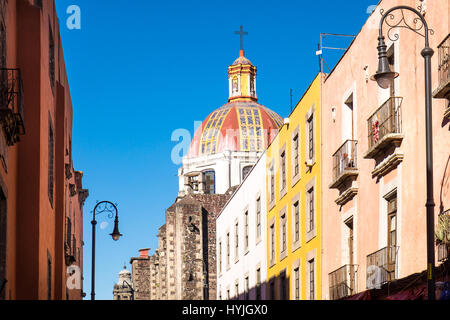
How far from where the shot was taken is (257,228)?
4375 centimetres

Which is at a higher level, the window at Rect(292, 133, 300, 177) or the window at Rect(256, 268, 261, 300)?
the window at Rect(292, 133, 300, 177)

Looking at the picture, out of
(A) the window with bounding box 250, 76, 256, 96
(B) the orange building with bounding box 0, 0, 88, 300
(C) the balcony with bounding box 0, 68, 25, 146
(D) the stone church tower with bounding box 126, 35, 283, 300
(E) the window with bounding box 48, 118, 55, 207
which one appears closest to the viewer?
(C) the balcony with bounding box 0, 68, 25, 146

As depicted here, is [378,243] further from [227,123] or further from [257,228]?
[227,123]

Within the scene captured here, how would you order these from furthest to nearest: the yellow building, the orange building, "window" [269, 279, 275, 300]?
"window" [269, 279, 275, 300] < the yellow building < the orange building

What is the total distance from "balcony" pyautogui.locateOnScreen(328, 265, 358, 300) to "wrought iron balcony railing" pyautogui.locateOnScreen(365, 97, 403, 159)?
13.6ft

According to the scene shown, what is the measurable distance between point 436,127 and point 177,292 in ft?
194

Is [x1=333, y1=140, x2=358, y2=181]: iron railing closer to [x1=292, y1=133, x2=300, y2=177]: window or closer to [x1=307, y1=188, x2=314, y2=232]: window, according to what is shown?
[x1=307, y1=188, x2=314, y2=232]: window

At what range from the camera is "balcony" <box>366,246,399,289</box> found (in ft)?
80.6

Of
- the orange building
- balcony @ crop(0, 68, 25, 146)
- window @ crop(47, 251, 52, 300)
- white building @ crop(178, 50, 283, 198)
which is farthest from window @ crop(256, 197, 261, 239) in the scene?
white building @ crop(178, 50, 283, 198)

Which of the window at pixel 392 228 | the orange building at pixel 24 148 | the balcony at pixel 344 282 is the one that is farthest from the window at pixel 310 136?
the orange building at pixel 24 148

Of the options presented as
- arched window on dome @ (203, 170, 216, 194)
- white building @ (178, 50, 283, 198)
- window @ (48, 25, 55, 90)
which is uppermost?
white building @ (178, 50, 283, 198)

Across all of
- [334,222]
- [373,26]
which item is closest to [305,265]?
[334,222]

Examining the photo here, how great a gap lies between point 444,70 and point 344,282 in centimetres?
967

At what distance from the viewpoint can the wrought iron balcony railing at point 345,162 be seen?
28.4 meters
